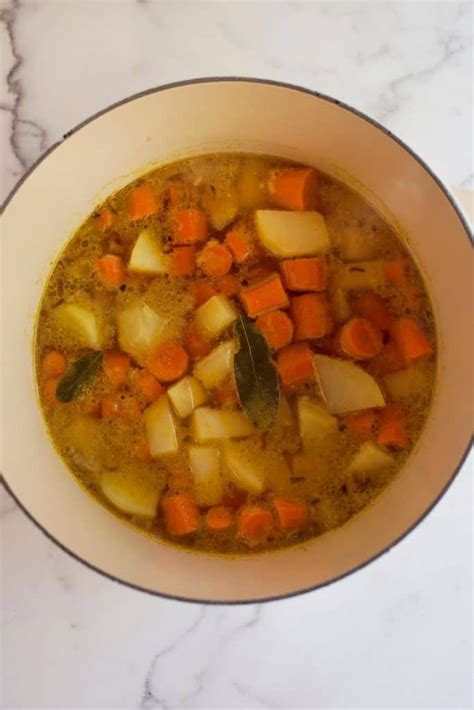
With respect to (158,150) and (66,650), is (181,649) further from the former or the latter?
(158,150)

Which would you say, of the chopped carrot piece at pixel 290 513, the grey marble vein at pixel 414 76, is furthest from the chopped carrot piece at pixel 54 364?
the grey marble vein at pixel 414 76

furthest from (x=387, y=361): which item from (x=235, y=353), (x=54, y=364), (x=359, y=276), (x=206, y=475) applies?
(x=54, y=364)

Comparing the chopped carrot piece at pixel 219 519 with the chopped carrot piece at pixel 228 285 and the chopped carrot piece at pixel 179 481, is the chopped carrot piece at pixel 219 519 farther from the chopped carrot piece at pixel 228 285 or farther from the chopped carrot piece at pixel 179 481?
the chopped carrot piece at pixel 228 285

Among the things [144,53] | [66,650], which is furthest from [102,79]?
[66,650]

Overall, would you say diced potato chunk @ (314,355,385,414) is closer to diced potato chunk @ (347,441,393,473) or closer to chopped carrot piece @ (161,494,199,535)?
diced potato chunk @ (347,441,393,473)

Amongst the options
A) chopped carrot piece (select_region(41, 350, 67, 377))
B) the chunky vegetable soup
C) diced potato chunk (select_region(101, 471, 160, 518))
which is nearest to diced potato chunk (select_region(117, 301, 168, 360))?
the chunky vegetable soup

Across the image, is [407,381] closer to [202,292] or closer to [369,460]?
[369,460]
